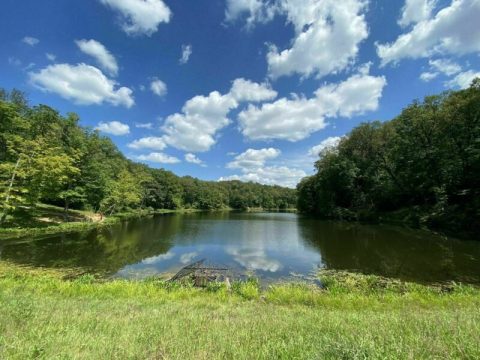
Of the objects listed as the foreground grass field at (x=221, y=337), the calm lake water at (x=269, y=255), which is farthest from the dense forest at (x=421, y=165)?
the foreground grass field at (x=221, y=337)

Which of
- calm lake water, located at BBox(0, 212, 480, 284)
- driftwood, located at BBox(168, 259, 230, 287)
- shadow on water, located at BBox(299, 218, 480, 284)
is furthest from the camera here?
calm lake water, located at BBox(0, 212, 480, 284)

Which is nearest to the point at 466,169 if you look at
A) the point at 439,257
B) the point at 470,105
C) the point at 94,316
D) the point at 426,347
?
the point at 470,105

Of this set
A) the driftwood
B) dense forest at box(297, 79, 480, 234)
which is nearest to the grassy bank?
the driftwood

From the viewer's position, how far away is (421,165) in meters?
37.3

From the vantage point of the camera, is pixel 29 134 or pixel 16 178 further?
pixel 29 134

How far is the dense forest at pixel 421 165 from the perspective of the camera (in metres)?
31.0

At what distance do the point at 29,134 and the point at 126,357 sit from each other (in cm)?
4489

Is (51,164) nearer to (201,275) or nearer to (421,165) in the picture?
(201,275)

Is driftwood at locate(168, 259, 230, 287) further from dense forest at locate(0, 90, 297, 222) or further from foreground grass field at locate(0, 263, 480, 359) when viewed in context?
dense forest at locate(0, 90, 297, 222)

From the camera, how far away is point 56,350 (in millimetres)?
3254

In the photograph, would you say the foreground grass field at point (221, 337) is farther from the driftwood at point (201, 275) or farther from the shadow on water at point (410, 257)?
the shadow on water at point (410, 257)

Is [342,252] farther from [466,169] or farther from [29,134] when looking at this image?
[29,134]

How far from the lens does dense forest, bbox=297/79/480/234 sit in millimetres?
30953

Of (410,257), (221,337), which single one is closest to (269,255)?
(410,257)
